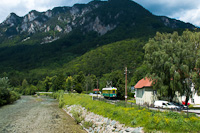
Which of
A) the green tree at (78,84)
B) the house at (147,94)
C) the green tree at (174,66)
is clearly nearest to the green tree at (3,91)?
the house at (147,94)

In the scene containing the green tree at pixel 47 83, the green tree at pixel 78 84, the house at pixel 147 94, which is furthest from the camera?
the green tree at pixel 47 83

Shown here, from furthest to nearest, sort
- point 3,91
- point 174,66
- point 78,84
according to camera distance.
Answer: point 78,84 < point 3,91 < point 174,66

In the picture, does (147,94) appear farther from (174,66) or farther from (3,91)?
(3,91)

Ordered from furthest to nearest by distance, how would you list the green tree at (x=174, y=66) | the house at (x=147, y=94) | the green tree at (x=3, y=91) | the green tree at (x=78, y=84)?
1. the green tree at (x=78, y=84)
2. the green tree at (x=3, y=91)
3. the house at (x=147, y=94)
4. the green tree at (x=174, y=66)

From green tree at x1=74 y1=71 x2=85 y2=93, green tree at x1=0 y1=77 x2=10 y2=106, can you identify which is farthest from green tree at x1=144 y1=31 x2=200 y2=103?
green tree at x1=74 y1=71 x2=85 y2=93

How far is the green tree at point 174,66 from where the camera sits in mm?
30030

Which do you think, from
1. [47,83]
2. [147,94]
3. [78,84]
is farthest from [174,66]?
[47,83]

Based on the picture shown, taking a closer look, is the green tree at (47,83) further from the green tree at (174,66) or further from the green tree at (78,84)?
the green tree at (174,66)

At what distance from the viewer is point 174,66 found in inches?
1164

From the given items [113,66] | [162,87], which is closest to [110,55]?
[113,66]

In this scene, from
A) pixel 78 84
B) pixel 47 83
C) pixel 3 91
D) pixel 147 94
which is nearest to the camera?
pixel 147 94

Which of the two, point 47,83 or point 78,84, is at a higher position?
point 47,83

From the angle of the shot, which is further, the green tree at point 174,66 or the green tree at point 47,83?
the green tree at point 47,83

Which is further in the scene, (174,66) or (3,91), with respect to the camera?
(3,91)
